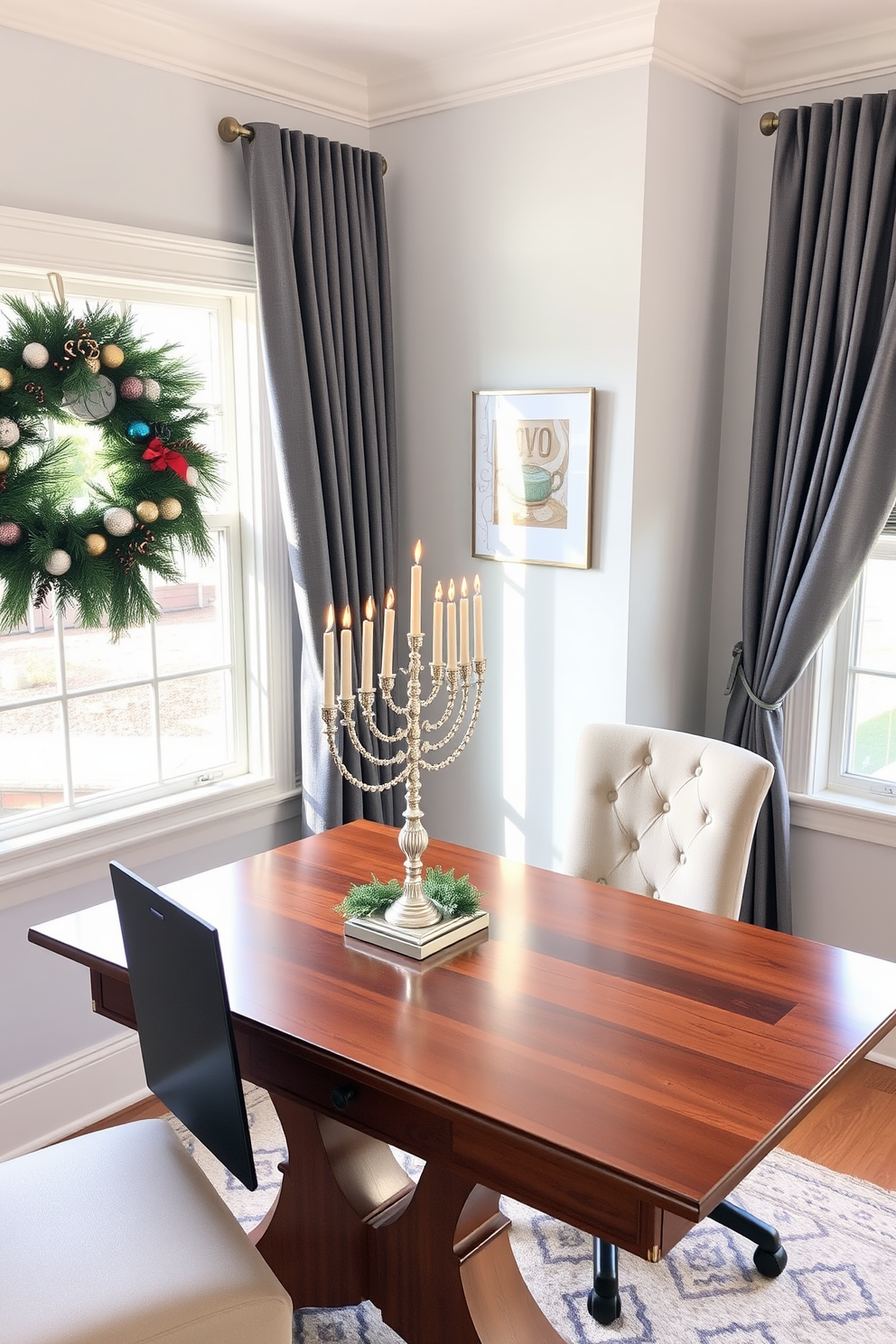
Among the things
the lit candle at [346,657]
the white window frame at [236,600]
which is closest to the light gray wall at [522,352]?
the white window frame at [236,600]

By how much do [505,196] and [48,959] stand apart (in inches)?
93.4

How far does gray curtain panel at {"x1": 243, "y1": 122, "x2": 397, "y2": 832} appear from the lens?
10.1 feet

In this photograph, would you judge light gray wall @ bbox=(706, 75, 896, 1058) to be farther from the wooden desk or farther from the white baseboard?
the white baseboard

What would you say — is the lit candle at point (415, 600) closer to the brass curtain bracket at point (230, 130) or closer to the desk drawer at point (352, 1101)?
the desk drawer at point (352, 1101)

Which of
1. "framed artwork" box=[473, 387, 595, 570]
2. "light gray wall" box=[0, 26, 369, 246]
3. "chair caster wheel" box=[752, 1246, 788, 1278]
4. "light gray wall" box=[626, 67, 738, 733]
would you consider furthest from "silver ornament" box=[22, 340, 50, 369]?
"chair caster wheel" box=[752, 1246, 788, 1278]

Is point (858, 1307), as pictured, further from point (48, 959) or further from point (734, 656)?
point (48, 959)

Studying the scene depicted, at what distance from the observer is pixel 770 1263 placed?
2.42m

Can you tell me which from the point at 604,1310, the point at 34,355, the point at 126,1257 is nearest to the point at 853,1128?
the point at 604,1310

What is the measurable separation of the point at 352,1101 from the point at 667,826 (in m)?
1.05

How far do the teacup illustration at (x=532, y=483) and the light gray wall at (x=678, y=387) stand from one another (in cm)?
26

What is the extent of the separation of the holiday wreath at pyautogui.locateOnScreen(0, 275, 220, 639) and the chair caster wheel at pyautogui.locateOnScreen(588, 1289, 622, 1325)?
1.89 meters

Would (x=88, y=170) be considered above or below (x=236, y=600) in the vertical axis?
above

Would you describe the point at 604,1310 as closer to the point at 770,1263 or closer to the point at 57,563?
the point at 770,1263

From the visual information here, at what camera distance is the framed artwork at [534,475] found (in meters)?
3.14
